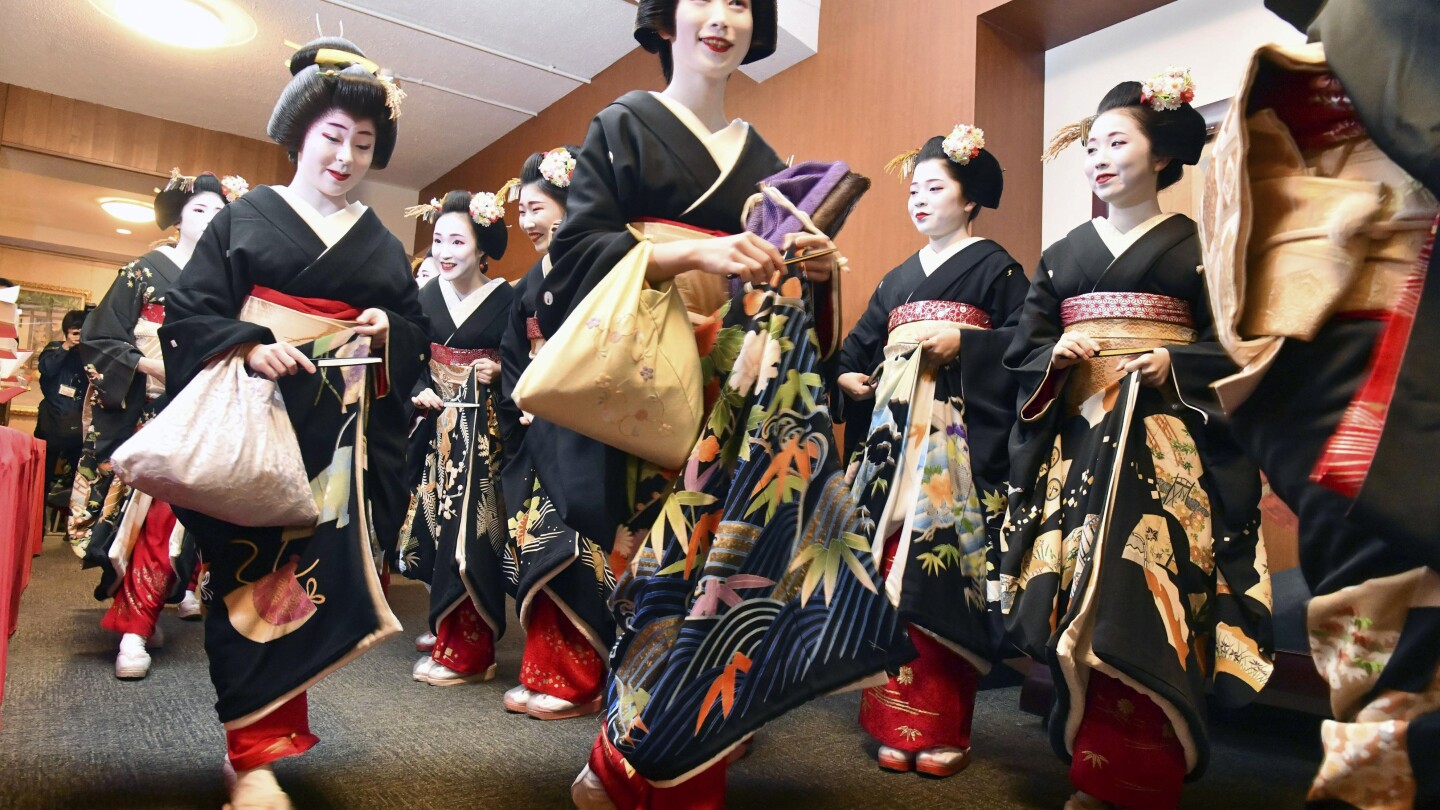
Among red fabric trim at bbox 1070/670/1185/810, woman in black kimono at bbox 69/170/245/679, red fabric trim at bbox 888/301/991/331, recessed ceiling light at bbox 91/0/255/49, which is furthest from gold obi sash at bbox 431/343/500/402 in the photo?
recessed ceiling light at bbox 91/0/255/49

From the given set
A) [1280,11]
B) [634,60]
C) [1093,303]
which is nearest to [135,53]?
[634,60]

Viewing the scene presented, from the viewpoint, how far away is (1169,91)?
2.44 meters

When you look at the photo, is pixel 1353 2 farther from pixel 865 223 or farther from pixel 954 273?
pixel 865 223

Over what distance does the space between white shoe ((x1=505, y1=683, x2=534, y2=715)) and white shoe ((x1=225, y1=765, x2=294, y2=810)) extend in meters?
1.03

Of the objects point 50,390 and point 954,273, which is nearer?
point 954,273

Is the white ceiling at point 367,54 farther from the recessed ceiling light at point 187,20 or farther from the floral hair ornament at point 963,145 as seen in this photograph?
the floral hair ornament at point 963,145

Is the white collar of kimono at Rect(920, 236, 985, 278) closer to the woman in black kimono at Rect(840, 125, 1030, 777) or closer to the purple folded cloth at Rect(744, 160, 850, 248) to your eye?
the woman in black kimono at Rect(840, 125, 1030, 777)

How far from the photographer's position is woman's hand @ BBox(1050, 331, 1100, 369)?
2.25m

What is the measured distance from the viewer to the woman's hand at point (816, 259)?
1.61 m

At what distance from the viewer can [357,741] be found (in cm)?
241

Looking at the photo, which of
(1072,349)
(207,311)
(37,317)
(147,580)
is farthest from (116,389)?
(37,317)

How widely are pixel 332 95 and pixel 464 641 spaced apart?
1.94 metres

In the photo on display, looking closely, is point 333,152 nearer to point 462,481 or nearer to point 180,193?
point 462,481

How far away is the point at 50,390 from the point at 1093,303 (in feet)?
27.6
